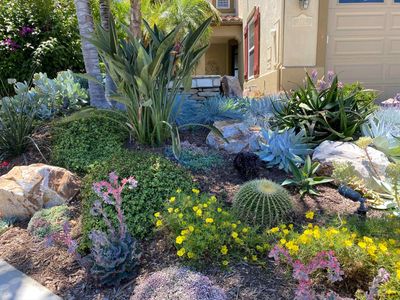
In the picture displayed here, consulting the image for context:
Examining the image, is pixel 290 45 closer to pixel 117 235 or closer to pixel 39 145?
pixel 39 145

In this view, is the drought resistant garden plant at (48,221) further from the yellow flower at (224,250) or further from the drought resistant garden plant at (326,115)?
the drought resistant garden plant at (326,115)

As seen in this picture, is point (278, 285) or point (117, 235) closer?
point (278, 285)

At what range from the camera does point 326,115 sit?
407 cm

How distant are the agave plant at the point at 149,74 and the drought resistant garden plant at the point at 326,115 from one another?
1.47 meters

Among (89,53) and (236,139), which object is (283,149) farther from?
(89,53)

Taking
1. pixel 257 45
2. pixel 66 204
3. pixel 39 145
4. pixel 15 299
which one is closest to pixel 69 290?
pixel 15 299

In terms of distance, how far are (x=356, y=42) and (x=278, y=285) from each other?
685cm

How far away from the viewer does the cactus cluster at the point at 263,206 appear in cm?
257

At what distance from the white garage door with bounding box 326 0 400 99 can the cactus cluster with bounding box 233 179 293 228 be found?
565 cm

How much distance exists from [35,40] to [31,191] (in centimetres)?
575

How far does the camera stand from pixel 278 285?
2004 millimetres

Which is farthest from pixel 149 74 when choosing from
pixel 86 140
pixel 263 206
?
pixel 263 206

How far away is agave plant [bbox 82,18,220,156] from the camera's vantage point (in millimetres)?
3438

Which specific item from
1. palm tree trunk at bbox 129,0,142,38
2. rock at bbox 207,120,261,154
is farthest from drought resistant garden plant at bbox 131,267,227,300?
palm tree trunk at bbox 129,0,142,38
